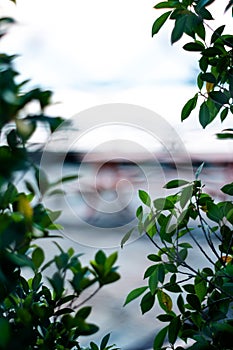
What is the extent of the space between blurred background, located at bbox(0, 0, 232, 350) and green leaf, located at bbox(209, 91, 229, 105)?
0.81 feet

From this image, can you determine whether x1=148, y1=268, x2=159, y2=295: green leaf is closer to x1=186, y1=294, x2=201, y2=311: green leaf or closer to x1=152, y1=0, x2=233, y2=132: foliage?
x1=186, y1=294, x2=201, y2=311: green leaf

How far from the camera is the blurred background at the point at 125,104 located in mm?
1571

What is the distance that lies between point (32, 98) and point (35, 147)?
75mm

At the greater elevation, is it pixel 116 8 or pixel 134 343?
pixel 116 8

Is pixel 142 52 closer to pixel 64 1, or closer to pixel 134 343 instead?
pixel 64 1

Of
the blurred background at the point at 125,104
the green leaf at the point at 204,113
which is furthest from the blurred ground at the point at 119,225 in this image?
the green leaf at the point at 204,113

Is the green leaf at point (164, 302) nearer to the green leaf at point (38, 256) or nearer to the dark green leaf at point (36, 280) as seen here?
the dark green leaf at point (36, 280)

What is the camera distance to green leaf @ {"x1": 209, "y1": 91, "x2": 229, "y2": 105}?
41.7 inches

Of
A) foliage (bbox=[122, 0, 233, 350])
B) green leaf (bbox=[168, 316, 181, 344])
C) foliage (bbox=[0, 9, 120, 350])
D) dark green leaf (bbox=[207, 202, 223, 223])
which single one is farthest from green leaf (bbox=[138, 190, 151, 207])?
foliage (bbox=[0, 9, 120, 350])

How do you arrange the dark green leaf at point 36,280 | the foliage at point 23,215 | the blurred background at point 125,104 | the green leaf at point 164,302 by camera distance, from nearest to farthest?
the foliage at point 23,215
the dark green leaf at point 36,280
the green leaf at point 164,302
the blurred background at point 125,104

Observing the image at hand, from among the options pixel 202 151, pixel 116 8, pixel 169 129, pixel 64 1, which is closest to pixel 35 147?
pixel 169 129

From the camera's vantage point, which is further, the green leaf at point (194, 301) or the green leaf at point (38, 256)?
the green leaf at point (194, 301)

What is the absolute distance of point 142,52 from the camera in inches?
125

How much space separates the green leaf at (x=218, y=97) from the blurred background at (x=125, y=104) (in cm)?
25
